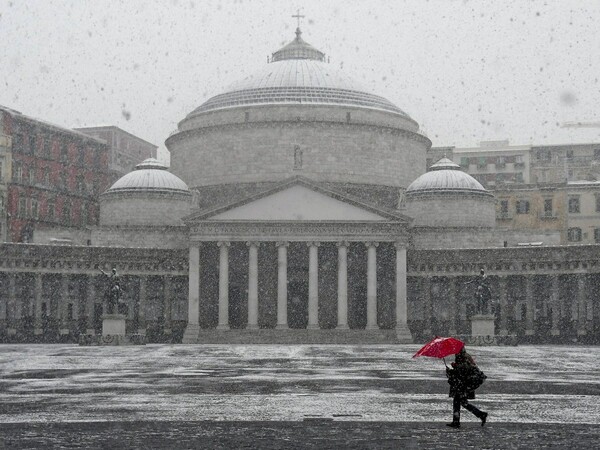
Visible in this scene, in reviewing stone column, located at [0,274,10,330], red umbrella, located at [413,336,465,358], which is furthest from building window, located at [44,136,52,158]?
red umbrella, located at [413,336,465,358]

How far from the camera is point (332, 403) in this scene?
22.0 metres

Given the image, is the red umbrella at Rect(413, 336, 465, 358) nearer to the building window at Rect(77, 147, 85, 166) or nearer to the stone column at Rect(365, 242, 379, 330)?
the stone column at Rect(365, 242, 379, 330)

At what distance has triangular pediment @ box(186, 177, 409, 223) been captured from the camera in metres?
66.2

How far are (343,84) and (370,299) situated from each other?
2588cm

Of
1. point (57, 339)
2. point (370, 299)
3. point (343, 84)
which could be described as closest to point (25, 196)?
point (57, 339)

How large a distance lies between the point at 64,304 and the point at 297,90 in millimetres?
27974

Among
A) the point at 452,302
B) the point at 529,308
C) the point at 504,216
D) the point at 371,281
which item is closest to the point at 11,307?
the point at 371,281

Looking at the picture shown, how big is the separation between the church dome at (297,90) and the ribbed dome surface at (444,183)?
24.8 feet

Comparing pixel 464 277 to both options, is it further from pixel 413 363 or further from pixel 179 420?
pixel 179 420

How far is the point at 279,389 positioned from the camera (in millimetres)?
25547

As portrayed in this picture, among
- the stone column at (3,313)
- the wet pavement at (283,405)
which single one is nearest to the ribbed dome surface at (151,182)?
the stone column at (3,313)

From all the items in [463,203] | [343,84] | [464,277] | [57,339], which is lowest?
[57,339]

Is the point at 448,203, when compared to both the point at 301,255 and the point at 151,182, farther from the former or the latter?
the point at 151,182

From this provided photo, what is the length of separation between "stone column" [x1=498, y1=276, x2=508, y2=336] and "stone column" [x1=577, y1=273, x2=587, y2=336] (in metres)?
4.92
